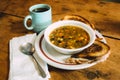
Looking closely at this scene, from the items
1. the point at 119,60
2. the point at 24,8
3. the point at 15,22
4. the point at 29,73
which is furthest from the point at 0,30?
the point at 119,60

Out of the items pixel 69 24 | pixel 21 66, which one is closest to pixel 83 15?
pixel 69 24

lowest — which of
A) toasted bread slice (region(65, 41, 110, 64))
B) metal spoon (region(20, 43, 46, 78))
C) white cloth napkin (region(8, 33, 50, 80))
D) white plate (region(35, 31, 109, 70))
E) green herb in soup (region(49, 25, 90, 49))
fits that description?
white cloth napkin (region(8, 33, 50, 80))

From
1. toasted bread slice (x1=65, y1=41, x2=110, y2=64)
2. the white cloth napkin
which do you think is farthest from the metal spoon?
toasted bread slice (x1=65, y1=41, x2=110, y2=64)

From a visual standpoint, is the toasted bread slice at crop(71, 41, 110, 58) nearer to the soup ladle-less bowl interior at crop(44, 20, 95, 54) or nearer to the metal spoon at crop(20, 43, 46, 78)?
the soup ladle-less bowl interior at crop(44, 20, 95, 54)

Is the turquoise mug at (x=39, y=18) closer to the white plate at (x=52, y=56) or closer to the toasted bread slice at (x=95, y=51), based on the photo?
the white plate at (x=52, y=56)

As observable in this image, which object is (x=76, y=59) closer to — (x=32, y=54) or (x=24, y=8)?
(x=32, y=54)

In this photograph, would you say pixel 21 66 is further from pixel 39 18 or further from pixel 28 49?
pixel 39 18

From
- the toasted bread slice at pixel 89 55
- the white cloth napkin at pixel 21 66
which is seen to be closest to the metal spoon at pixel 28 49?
the white cloth napkin at pixel 21 66
